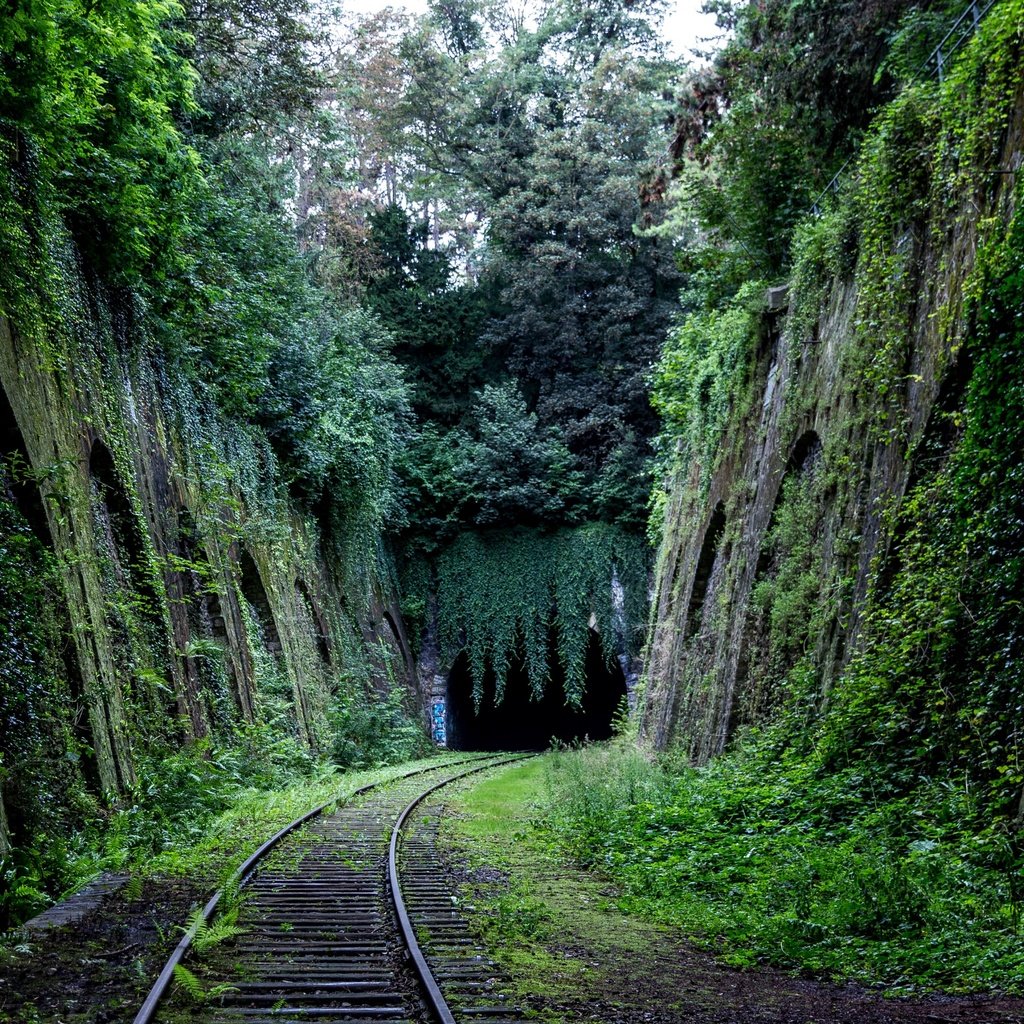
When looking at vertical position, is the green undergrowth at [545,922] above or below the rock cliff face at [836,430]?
below

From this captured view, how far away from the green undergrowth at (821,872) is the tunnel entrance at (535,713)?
2243 centimetres

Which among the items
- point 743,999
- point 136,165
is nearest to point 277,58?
point 136,165

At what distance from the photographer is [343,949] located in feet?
20.1

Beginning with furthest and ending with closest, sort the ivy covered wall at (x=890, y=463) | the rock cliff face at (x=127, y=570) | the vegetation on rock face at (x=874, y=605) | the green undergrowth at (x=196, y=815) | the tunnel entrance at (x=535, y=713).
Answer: the tunnel entrance at (x=535, y=713)
the rock cliff face at (x=127, y=570)
the green undergrowth at (x=196, y=815)
the ivy covered wall at (x=890, y=463)
the vegetation on rock face at (x=874, y=605)

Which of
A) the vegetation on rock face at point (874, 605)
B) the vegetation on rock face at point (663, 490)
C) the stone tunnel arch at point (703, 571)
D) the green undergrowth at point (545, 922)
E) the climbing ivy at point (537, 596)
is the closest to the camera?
the green undergrowth at point (545, 922)

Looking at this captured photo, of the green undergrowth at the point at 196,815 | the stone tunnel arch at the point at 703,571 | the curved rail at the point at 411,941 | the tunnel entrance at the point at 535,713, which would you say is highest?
the stone tunnel arch at the point at 703,571

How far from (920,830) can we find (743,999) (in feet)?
8.54

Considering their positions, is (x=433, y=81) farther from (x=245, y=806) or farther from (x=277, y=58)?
(x=245, y=806)

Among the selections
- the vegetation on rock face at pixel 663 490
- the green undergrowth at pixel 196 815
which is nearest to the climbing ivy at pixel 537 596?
the vegetation on rock face at pixel 663 490

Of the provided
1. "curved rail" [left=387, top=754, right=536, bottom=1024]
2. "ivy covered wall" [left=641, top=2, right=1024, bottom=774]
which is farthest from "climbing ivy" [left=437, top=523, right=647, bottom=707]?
"curved rail" [left=387, top=754, right=536, bottom=1024]

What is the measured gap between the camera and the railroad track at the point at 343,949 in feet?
16.1

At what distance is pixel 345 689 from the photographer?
74.3ft

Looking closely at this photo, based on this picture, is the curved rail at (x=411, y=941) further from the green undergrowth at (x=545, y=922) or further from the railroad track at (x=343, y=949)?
the green undergrowth at (x=545, y=922)

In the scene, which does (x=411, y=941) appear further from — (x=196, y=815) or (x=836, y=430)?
(x=836, y=430)
